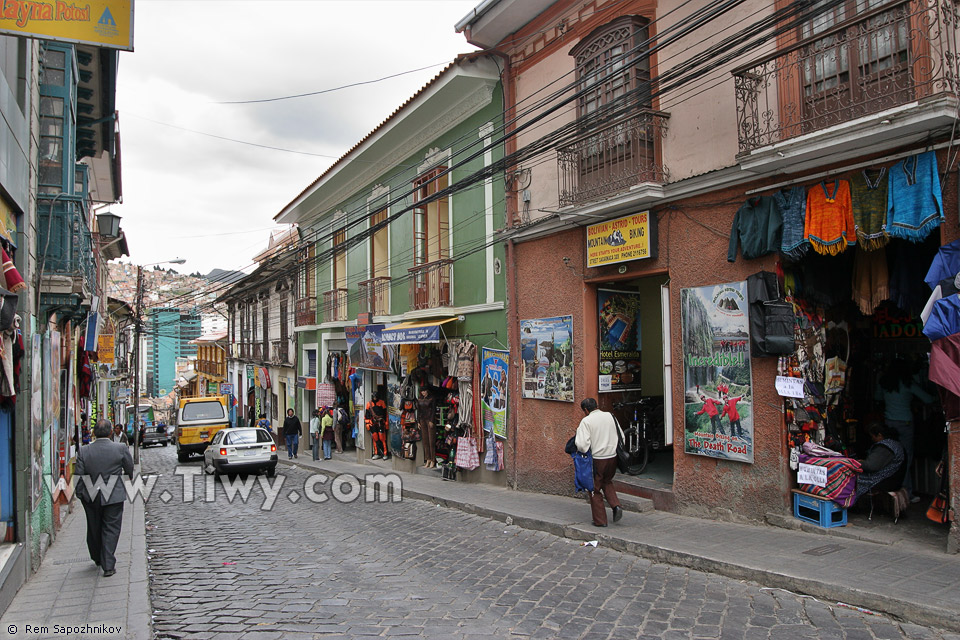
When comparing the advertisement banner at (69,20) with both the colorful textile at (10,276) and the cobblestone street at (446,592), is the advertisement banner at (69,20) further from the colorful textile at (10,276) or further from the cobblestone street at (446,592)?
the cobblestone street at (446,592)

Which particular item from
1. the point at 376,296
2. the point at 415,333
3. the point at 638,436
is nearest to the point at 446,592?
the point at 638,436

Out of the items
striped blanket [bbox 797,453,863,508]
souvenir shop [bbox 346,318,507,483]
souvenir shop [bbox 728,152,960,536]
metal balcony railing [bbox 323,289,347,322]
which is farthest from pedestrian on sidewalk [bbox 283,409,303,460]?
striped blanket [bbox 797,453,863,508]

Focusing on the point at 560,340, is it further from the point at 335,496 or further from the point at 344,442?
the point at 344,442

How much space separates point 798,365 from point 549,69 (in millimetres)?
6434

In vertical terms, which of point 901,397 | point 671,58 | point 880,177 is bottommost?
point 901,397

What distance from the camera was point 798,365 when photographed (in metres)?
7.67

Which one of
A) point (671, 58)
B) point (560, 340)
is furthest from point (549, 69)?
point (560, 340)

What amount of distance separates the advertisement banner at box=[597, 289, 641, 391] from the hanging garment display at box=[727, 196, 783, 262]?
2845 millimetres

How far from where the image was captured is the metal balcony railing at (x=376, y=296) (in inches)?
681

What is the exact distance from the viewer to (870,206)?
6855 mm

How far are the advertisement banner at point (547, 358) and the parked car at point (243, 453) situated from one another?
7.83 metres

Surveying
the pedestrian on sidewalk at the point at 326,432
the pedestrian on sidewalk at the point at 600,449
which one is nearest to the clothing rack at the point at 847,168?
the pedestrian on sidewalk at the point at 600,449

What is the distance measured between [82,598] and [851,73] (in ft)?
30.0

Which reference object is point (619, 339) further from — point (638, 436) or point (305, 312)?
point (305, 312)
